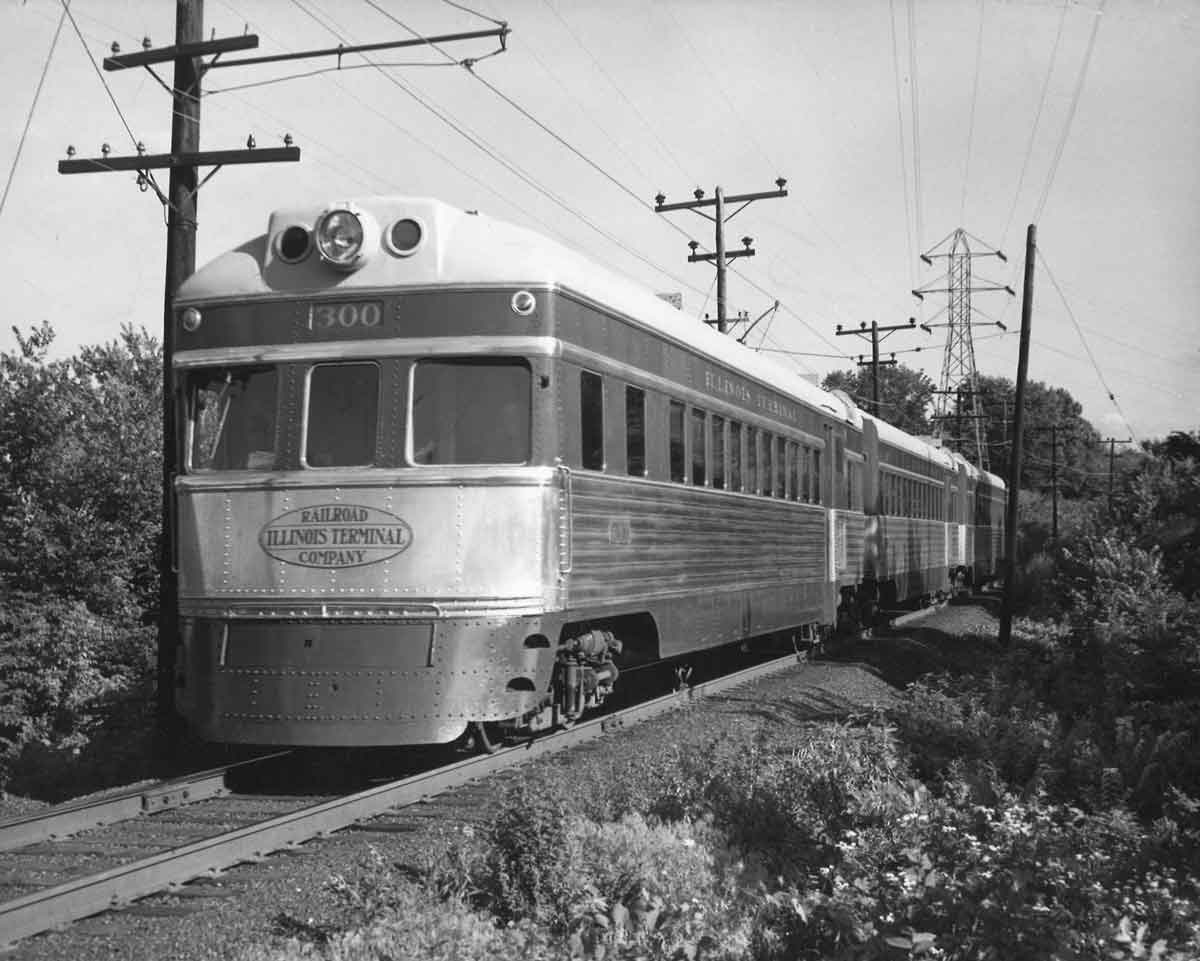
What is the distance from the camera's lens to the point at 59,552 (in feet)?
47.3

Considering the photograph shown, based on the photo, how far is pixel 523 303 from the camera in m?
8.33

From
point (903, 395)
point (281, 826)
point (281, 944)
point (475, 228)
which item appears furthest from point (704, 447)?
point (903, 395)

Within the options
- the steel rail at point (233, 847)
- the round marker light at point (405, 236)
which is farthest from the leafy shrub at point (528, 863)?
the round marker light at point (405, 236)

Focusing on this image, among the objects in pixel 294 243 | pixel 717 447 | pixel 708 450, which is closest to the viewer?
pixel 294 243

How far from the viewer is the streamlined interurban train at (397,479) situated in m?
7.96

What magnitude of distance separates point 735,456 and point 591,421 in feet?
11.9

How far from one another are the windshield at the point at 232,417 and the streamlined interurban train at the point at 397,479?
0.01 meters

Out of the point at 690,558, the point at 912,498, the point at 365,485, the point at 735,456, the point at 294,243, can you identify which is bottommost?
the point at 690,558

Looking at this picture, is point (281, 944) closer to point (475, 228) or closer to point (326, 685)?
point (326, 685)

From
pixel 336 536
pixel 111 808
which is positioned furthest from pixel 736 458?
pixel 111 808

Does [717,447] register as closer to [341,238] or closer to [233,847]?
[341,238]

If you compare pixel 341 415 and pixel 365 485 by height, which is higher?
pixel 341 415

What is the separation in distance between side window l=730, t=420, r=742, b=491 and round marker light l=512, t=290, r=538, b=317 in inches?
168

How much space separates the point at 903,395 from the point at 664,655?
264 ft
